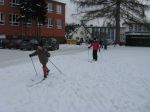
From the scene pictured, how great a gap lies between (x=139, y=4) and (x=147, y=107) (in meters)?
52.7

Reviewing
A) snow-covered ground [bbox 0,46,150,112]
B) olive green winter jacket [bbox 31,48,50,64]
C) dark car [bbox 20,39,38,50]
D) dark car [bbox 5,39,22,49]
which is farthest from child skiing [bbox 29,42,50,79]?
dark car [bbox 5,39,22,49]

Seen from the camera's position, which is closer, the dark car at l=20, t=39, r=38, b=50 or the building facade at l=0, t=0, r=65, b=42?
the dark car at l=20, t=39, r=38, b=50

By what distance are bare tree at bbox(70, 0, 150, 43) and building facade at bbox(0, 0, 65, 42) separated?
364 inches

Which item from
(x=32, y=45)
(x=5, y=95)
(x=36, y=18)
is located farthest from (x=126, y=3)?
(x=5, y=95)

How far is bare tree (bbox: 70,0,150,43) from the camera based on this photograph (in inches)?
2436

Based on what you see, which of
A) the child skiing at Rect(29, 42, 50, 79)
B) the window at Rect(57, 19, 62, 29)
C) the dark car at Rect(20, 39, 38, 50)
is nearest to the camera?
the child skiing at Rect(29, 42, 50, 79)

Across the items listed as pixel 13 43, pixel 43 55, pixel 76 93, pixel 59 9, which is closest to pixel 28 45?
pixel 13 43

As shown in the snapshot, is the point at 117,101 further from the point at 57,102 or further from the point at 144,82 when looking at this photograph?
the point at 144,82

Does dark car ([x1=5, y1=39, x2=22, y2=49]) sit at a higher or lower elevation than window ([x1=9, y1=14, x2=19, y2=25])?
lower

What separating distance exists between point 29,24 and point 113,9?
14841 millimetres

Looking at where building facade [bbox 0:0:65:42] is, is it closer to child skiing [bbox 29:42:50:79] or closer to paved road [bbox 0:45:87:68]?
paved road [bbox 0:45:87:68]

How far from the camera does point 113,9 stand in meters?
61.3

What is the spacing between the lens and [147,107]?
10844 mm

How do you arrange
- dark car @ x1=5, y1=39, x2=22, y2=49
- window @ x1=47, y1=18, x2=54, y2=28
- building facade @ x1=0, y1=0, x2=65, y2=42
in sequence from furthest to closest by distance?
window @ x1=47, y1=18, x2=54, y2=28 → building facade @ x1=0, y1=0, x2=65, y2=42 → dark car @ x1=5, y1=39, x2=22, y2=49
